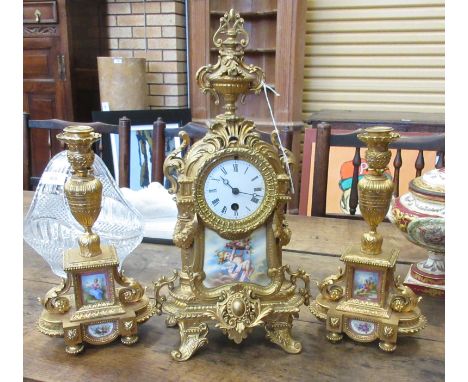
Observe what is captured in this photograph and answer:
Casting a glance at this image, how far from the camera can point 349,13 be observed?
9.21ft

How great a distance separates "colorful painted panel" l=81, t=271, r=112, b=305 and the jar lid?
59cm

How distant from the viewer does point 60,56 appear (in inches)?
105

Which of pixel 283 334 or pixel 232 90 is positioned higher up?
pixel 232 90

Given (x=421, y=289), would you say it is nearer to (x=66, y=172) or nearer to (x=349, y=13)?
(x=66, y=172)

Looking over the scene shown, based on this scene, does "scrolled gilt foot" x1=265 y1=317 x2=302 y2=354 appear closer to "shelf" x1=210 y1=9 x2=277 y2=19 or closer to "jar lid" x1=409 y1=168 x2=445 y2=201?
"jar lid" x1=409 y1=168 x2=445 y2=201

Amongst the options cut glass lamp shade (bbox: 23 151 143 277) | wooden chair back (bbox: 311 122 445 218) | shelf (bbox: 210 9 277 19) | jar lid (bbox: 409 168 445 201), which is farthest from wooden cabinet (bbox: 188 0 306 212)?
jar lid (bbox: 409 168 445 201)

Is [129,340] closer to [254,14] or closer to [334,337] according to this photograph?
[334,337]

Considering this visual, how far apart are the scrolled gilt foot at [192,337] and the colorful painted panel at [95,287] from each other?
5.2 inches

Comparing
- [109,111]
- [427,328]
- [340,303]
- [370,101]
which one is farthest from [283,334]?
[370,101]

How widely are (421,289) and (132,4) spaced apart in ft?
7.72

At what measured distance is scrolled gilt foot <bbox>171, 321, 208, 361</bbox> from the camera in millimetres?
733

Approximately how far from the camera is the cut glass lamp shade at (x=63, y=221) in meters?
1.00

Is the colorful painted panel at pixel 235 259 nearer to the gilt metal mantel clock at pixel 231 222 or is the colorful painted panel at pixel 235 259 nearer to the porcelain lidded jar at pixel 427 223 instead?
the gilt metal mantel clock at pixel 231 222

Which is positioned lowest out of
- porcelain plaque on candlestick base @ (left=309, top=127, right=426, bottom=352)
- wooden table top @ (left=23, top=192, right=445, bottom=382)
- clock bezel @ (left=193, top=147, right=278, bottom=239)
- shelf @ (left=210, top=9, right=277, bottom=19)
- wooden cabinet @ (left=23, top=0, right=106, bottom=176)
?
wooden table top @ (left=23, top=192, right=445, bottom=382)
